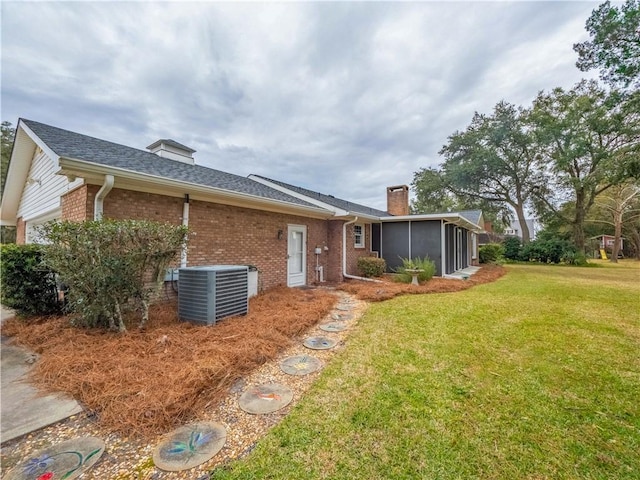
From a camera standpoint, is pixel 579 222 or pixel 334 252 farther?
pixel 579 222

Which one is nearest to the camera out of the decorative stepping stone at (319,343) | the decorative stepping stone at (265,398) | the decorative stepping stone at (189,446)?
the decorative stepping stone at (189,446)

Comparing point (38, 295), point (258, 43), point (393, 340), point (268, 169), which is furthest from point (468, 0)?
point (268, 169)

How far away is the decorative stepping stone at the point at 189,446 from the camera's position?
1.83 m

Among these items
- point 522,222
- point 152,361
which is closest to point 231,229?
point 152,361

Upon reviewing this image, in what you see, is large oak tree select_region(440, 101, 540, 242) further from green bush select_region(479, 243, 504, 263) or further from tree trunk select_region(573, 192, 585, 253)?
green bush select_region(479, 243, 504, 263)

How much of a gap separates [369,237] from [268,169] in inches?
325

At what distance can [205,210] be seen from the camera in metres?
6.00

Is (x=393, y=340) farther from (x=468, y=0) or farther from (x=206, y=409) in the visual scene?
(x=468, y=0)

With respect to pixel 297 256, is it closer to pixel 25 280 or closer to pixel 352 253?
pixel 352 253

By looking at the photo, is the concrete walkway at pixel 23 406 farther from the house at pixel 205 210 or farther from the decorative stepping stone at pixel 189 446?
the house at pixel 205 210

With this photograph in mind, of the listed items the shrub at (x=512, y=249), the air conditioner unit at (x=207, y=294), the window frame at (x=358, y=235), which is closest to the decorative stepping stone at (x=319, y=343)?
the air conditioner unit at (x=207, y=294)

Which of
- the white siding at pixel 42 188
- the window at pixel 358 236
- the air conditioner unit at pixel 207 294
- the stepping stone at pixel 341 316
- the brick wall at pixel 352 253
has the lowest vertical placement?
the stepping stone at pixel 341 316

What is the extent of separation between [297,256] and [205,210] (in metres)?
3.58

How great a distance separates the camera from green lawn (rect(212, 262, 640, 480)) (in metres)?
1.84
